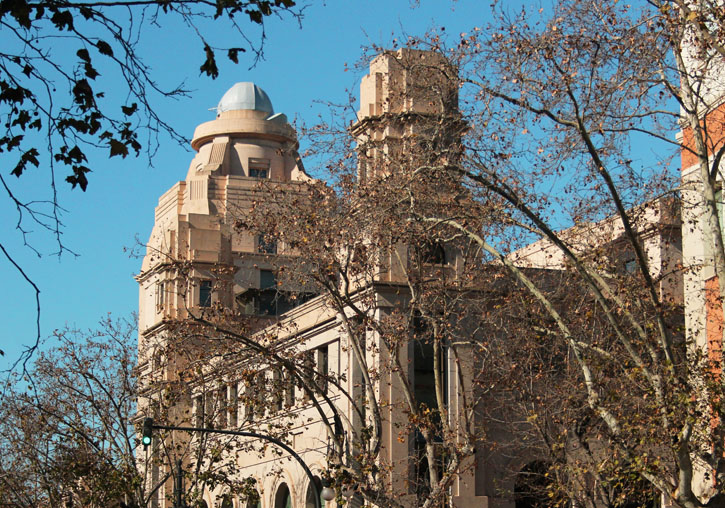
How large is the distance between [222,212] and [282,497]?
2334 cm

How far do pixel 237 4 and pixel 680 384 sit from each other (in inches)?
492

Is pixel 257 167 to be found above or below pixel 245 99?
below

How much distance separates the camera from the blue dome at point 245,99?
76125 mm

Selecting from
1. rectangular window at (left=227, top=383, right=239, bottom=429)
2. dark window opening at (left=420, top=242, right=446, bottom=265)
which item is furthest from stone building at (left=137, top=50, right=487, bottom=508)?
dark window opening at (left=420, top=242, right=446, bottom=265)

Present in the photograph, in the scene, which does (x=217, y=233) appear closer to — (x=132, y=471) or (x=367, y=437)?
(x=132, y=471)

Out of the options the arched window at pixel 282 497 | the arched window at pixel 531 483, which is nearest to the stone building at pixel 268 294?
the arched window at pixel 282 497

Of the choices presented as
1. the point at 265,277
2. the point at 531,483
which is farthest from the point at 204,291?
the point at 531,483

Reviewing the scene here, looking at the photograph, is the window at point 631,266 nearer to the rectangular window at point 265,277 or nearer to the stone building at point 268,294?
the stone building at point 268,294

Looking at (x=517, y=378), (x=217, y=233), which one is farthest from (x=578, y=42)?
(x=217, y=233)

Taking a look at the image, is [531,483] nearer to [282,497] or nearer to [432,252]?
[432,252]

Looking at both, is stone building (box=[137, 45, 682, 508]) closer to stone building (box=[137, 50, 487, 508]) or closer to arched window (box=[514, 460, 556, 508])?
stone building (box=[137, 50, 487, 508])

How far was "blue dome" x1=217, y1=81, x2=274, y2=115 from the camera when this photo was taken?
76125 millimetres

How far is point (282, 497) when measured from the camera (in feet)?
159

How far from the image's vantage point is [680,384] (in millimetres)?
20688
